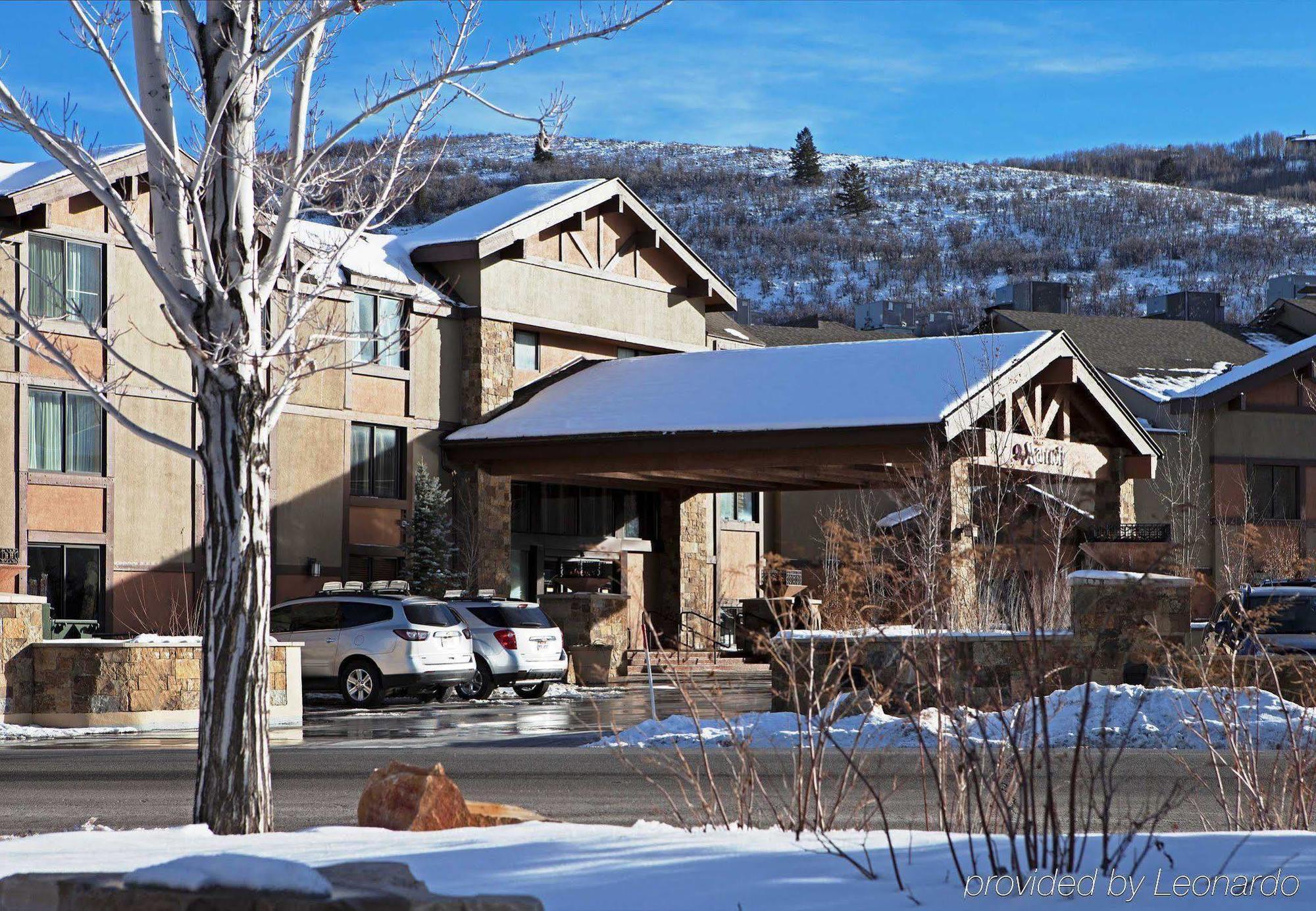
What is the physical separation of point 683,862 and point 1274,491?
41805mm

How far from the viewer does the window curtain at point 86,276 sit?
26.9 metres

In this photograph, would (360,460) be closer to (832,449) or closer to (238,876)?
(832,449)

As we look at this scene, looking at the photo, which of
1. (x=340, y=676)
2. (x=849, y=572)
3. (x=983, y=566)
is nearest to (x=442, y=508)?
(x=340, y=676)

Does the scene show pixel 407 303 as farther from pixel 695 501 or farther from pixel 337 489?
pixel 695 501

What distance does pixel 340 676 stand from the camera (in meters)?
25.3

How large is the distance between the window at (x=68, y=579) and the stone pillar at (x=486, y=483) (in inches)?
290

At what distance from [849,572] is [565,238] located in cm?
2372

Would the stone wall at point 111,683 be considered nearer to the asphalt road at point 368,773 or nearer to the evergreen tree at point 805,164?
the asphalt road at point 368,773

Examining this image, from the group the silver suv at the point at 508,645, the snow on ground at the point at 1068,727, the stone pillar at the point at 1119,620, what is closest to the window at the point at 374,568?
the silver suv at the point at 508,645

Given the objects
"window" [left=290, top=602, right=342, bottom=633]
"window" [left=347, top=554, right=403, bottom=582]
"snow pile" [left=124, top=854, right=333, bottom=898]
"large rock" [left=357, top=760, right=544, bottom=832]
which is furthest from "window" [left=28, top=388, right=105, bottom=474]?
"snow pile" [left=124, top=854, right=333, bottom=898]

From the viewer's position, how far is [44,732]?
20.9 meters

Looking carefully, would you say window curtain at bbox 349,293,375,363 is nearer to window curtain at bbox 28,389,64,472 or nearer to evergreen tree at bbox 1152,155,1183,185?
window curtain at bbox 28,389,64,472

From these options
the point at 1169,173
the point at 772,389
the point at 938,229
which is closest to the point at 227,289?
the point at 772,389

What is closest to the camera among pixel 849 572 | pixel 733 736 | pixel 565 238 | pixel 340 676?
pixel 733 736
